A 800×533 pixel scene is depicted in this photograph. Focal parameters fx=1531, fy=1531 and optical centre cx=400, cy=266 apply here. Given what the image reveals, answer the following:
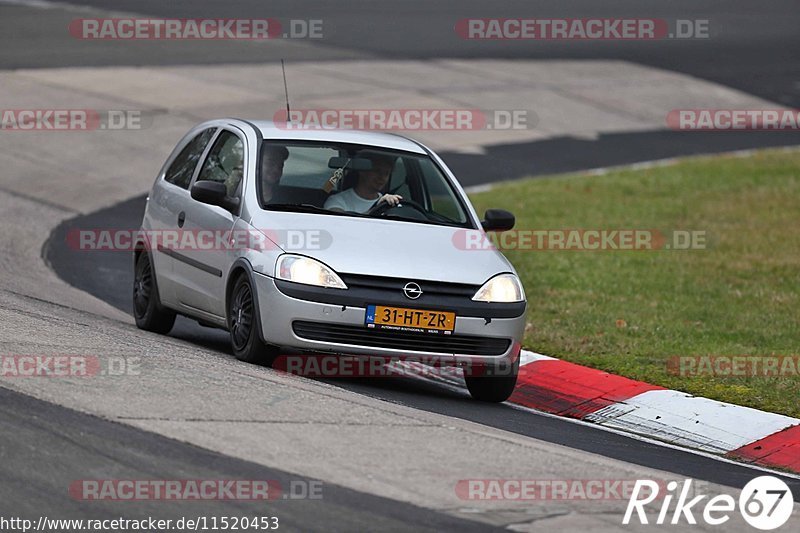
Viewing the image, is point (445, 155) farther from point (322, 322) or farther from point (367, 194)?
point (322, 322)

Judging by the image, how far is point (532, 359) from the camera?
11.6 meters

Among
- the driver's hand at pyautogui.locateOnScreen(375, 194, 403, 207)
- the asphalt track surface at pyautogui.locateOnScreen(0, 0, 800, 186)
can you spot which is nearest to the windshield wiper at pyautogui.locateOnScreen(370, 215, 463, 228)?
the driver's hand at pyautogui.locateOnScreen(375, 194, 403, 207)

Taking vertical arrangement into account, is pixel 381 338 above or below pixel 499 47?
below


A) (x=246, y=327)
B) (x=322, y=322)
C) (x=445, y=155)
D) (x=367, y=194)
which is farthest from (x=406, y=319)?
(x=445, y=155)

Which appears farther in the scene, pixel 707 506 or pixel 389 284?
pixel 389 284

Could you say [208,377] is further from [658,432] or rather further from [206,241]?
[658,432]

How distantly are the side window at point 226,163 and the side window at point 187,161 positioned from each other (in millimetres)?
161

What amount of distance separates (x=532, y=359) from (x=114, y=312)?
356 cm

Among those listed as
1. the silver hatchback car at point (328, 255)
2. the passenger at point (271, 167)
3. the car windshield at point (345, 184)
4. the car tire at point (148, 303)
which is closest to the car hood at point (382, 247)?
the silver hatchback car at point (328, 255)

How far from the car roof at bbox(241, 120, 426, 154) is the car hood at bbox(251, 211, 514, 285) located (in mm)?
880

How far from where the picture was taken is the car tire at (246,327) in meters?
9.64

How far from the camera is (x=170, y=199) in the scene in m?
11.3

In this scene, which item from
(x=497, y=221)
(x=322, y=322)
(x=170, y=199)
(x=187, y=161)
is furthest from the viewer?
(x=187, y=161)

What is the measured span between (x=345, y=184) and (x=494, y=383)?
1.70 metres
